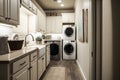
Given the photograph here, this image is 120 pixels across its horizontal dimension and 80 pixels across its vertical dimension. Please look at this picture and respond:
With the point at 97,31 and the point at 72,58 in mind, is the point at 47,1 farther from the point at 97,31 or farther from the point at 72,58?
the point at 97,31

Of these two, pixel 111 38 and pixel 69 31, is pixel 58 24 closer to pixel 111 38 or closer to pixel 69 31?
pixel 69 31

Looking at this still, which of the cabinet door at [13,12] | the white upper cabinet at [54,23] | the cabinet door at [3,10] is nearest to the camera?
the cabinet door at [3,10]

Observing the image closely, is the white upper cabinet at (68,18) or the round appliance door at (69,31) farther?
the white upper cabinet at (68,18)

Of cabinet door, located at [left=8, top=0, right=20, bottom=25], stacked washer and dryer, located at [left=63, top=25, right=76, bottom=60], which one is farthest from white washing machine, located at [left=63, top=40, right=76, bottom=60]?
cabinet door, located at [left=8, top=0, right=20, bottom=25]

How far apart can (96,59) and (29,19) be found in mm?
3383

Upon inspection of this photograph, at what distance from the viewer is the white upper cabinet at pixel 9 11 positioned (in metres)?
2.29

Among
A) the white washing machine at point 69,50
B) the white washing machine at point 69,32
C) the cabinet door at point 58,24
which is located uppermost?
the cabinet door at point 58,24

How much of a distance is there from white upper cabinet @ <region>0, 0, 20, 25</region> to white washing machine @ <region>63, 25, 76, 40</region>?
425 centimetres

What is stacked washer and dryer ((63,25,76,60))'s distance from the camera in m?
6.99

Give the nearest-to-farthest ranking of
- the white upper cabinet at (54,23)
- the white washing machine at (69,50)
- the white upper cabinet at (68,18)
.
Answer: the white washing machine at (69,50)
the white upper cabinet at (68,18)
the white upper cabinet at (54,23)

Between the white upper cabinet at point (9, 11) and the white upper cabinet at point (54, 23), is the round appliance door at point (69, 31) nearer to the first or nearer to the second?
the white upper cabinet at point (54, 23)

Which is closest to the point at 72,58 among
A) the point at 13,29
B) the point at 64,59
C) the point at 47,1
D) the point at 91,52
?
the point at 64,59

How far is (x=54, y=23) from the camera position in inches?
311

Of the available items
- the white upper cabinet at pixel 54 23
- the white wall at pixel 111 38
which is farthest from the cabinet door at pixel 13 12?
the white upper cabinet at pixel 54 23
